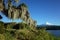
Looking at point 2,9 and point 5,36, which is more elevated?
point 2,9

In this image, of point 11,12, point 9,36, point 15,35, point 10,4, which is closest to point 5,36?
point 9,36

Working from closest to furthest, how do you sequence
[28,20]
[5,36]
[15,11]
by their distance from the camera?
[5,36]
[15,11]
[28,20]

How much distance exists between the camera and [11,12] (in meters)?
31.3

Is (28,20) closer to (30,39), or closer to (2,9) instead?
(2,9)

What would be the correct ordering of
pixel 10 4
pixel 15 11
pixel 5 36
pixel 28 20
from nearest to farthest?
pixel 5 36 → pixel 10 4 → pixel 15 11 → pixel 28 20

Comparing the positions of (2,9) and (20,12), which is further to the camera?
(20,12)

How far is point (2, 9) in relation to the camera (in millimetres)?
28922

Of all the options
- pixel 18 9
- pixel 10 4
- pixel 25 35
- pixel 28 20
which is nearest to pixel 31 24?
pixel 28 20

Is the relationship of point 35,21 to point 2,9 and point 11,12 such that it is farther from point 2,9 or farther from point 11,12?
point 2,9

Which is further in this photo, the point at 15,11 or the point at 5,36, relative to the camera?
the point at 15,11

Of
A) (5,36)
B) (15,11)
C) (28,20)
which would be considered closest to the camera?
(5,36)

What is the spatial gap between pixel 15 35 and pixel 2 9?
22.2 feet

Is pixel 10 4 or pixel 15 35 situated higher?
pixel 10 4

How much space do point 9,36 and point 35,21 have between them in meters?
12.1
